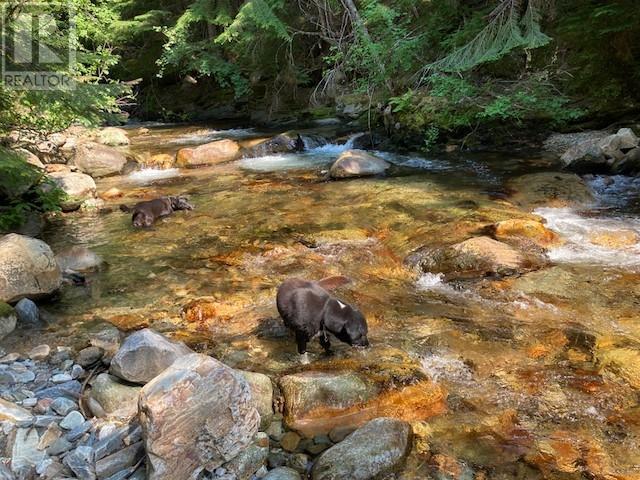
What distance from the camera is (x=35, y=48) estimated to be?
27.1 ft

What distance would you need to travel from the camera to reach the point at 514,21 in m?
13.4

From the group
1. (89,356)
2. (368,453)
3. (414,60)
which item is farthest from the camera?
(414,60)

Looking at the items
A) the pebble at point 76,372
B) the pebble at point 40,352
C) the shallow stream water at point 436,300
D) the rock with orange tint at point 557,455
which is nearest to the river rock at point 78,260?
the shallow stream water at point 436,300

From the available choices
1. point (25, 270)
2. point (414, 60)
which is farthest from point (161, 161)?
point (25, 270)

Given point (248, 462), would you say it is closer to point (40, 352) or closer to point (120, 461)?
point (120, 461)

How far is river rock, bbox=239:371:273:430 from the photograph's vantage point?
4.40m

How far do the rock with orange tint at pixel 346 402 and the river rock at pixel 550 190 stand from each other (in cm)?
642

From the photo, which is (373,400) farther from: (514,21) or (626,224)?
(514,21)

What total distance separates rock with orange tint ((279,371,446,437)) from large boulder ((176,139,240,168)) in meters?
12.5

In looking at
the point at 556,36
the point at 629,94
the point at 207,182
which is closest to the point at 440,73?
the point at 556,36

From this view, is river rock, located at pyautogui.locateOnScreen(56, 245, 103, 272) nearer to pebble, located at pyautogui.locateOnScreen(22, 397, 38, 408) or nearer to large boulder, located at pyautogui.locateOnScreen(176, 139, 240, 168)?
pebble, located at pyautogui.locateOnScreen(22, 397, 38, 408)

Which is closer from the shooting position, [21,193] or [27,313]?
[27,313]

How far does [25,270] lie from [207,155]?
33.9 feet

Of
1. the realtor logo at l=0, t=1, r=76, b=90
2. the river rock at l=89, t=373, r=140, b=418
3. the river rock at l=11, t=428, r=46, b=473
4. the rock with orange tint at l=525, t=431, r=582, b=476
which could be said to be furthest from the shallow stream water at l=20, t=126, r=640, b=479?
the realtor logo at l=0, t=1, r=76, b=90
